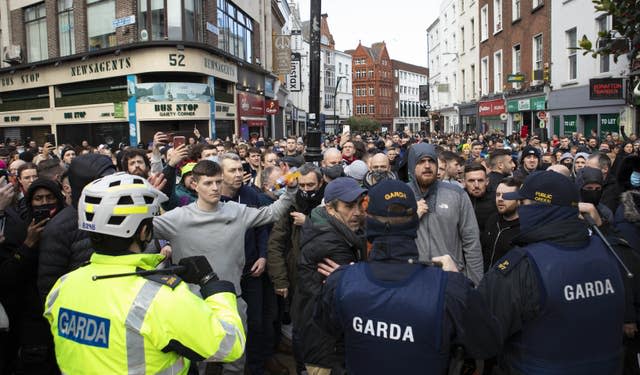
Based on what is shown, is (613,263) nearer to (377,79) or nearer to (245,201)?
(245,201)

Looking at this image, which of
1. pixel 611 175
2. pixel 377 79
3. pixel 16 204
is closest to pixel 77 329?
pixel 16 204

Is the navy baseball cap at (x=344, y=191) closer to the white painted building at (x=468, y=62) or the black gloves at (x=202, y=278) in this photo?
the black gloves at (x=202, y=278)

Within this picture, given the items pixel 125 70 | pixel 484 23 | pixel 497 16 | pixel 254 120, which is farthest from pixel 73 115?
pixel 484 23

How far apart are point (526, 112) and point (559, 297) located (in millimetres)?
25663

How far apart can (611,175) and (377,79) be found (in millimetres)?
93484

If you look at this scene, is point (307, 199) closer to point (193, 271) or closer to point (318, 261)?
point (318, 261)

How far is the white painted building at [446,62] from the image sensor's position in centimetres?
4028

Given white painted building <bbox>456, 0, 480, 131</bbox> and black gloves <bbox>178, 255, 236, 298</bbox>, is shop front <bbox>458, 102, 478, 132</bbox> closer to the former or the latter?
white painted building <bbox>456, 0, 480, 131</bbox>

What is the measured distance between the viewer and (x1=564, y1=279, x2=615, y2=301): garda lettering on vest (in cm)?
247

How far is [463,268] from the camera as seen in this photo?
4.20 m

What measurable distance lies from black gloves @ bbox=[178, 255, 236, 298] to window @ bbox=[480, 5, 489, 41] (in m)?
32.5

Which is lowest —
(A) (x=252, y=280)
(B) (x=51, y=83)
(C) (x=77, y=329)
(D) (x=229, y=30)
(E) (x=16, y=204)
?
(A) (x=252, y=280)

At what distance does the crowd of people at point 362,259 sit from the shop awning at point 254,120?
21011 millimetres

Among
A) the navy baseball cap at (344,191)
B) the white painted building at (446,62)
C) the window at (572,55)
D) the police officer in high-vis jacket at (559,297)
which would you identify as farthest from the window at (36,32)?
the white painted building at (446,62)
